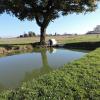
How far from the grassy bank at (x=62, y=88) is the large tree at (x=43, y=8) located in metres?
23.4

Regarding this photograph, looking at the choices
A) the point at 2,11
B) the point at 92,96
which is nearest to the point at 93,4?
the point at 2,11

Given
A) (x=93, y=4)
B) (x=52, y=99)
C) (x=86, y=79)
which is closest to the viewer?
(x=52, y=99)

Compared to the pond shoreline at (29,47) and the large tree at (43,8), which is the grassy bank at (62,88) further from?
the large tree at (43,8)

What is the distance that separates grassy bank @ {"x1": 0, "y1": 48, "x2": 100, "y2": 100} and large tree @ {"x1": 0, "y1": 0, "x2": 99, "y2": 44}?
23.4 meters

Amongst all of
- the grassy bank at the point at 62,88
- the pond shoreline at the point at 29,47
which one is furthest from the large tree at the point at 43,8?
the grassy bank at the point at 62,88

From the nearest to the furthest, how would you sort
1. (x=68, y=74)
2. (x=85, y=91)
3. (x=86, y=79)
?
1. (x=85, y=91)
2. (x=86, y=79)
3. (x=68, y=74)

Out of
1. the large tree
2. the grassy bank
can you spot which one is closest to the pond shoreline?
the large tree

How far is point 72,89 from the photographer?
A: 929cm

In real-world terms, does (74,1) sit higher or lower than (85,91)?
higher

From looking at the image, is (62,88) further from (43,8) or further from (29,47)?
(43,8)

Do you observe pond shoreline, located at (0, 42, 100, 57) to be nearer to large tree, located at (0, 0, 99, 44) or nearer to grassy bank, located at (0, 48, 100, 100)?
large tree, located at (0, 0, 99, 44)

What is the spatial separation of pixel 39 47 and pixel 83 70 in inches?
895

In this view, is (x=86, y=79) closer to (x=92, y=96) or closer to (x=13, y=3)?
(x=92, y=96)

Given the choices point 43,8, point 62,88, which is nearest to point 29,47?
point 43,8
